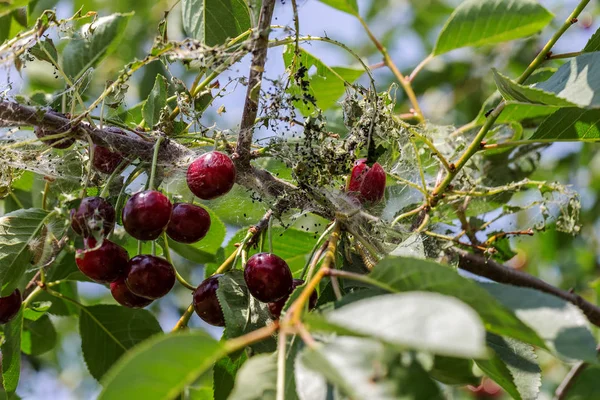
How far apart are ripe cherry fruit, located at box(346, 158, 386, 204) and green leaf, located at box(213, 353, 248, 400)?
0.44 m

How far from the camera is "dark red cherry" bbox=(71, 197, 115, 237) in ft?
3.93

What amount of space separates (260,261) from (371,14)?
3.54 meters

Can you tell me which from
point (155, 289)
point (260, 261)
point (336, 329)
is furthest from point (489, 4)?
point (336, 329)

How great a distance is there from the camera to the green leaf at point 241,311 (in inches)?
48.4

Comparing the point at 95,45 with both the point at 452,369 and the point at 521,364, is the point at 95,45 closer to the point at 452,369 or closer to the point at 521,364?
the point at 452,369

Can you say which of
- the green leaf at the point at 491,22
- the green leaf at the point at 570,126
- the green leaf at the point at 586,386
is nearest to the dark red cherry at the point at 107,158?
the green leaf at the point at 570,126

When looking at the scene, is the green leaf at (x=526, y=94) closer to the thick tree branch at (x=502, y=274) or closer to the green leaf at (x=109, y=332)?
the thick tree branch at (x=502, y=274)

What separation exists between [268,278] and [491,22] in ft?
3.76

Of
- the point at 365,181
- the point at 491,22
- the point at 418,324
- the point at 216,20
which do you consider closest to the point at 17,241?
the point at 216,20

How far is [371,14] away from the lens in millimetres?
4445

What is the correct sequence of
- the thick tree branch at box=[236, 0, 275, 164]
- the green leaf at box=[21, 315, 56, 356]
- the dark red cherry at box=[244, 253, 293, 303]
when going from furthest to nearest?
the green leaf at box=[21, 315, 56, 356]
the dark red cherry at box=[244, 253, 293, 303]
the thick tree branch at box=[236, 0, 275, 164]

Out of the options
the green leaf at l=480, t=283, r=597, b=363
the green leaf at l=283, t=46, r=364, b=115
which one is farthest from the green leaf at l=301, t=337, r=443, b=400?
the green leaf at l=283, t=46, r=364, b=115

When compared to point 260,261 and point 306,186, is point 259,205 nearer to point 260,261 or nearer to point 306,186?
point 306,186

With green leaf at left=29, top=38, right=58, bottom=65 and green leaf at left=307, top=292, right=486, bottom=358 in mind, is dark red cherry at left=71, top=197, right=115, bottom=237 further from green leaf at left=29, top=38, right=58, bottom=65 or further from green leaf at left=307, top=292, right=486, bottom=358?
green leaf at left=307, top=292, right=486, bottom=358
